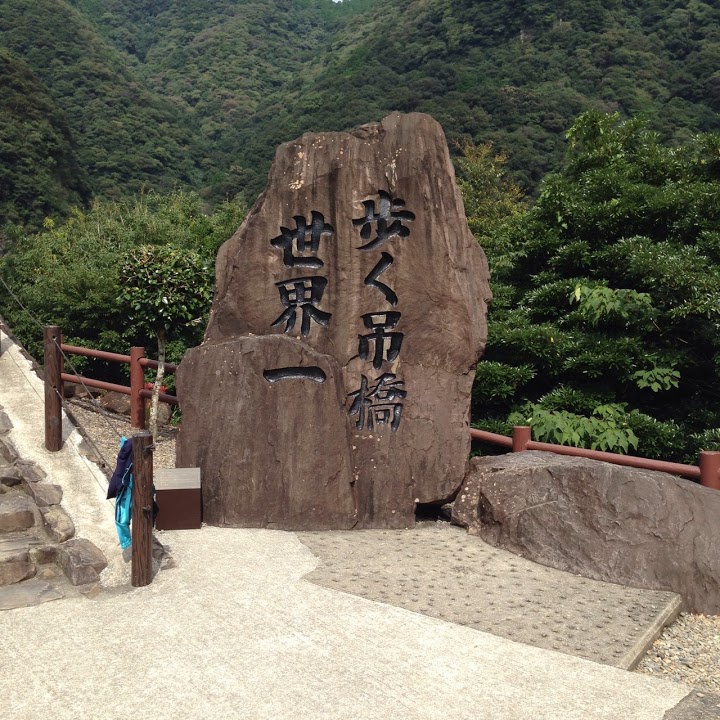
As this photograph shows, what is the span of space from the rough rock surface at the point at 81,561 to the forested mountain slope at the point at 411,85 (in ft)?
70.5

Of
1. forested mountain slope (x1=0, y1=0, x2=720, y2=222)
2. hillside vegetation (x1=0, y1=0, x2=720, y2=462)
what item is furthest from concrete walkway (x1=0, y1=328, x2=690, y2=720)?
forested mountain slope (x1=0, y1=0, x2=720, y2=222)

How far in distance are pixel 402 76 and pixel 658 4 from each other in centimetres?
1144

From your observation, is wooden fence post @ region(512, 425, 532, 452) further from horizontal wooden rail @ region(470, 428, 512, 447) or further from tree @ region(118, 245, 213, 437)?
tree @ region(118, 245, 213, 437)

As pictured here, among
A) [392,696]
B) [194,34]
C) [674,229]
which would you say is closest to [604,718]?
[392,696]

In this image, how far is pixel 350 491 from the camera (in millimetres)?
6074

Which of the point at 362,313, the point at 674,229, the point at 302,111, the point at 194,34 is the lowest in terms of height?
the point at 362,313

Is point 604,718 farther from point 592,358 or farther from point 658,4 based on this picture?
point 658,4

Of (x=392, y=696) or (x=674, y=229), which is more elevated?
(x=674, y=229)

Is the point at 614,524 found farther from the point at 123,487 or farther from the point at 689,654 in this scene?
the point at 123,487

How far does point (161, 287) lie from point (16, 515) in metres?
3.48

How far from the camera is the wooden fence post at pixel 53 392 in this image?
6527mm

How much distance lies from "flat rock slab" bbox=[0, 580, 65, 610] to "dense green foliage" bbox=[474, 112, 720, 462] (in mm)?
4436

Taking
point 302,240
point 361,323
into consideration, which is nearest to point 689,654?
point 361,323

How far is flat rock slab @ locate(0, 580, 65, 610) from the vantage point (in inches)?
173
